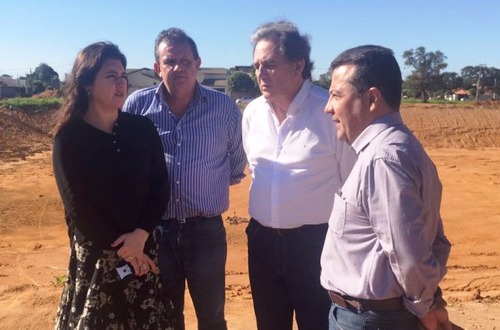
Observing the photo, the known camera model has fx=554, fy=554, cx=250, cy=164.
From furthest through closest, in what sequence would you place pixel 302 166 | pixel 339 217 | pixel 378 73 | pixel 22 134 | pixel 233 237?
pixel 22 134
pixel 233 237
pixel 302 166
pixel 339 217
pixel 378 73

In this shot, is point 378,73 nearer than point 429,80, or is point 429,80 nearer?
point 378,73

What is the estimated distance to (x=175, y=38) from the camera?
126 inches

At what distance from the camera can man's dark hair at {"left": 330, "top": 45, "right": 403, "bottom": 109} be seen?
202 centimetres

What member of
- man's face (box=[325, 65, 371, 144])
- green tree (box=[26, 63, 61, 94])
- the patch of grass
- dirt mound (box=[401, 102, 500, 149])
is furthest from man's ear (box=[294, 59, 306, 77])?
green tree (box=[26, 63, 61, 94])

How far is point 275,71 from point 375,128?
1.00 meters

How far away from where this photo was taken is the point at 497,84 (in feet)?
175

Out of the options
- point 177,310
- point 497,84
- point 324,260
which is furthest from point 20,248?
point 497,84

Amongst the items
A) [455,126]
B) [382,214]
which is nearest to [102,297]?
[382,214]

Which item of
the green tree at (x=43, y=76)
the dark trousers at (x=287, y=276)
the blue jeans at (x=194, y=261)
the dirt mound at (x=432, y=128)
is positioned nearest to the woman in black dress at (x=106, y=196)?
the blue jeans at (x=194, y=261)

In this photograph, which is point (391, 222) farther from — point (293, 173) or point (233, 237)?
point (233, 237)

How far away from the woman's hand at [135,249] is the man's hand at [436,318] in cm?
143

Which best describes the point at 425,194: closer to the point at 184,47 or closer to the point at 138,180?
the point at 138,180

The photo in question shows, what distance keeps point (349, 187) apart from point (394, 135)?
0.25 m

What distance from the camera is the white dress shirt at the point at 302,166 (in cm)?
285
